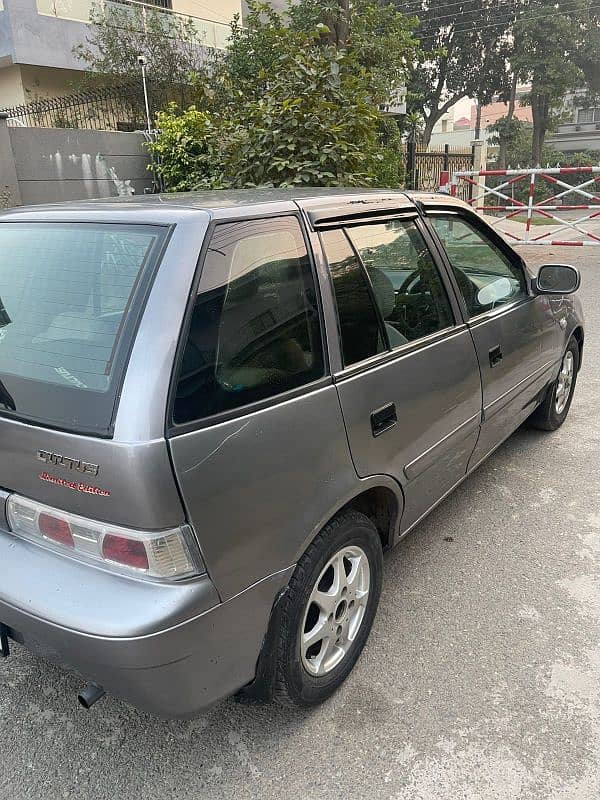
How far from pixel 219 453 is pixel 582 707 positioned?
5.39 feet

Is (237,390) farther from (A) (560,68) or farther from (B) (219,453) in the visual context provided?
(A) (560,68)

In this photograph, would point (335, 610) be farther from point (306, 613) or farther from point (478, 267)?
point (478, 267)

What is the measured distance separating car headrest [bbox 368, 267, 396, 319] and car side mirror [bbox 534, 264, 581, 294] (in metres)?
1.49

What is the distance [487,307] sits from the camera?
128 inches

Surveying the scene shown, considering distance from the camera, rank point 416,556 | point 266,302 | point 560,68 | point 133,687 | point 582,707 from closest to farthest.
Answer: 1. point 133,687
2. point 266,302
3. point 582,707
4. point 416,556
5. point 560,68

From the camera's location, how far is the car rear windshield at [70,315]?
1723mm

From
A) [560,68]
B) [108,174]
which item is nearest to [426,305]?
[108,174]

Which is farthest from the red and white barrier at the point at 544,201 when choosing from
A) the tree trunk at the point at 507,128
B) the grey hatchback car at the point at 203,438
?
the tree trunk at the point at 507,128

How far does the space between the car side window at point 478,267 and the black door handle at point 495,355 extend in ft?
0.67

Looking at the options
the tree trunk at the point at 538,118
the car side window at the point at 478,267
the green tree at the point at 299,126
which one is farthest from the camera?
the tree trunk at the point at 538,118

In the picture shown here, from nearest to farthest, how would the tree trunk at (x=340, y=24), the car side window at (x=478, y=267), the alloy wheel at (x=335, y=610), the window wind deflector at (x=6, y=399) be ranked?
the window wind deflector at (x=6, y=399) < the alloy wheel at (x=335, y=610) < the car side window at (x=478, y=267) < the tree trunk at (x=340, y=24)

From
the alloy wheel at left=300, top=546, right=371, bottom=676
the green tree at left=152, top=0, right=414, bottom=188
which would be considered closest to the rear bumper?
the alloy wheel at left=300, top=546, right=371, bottom=676

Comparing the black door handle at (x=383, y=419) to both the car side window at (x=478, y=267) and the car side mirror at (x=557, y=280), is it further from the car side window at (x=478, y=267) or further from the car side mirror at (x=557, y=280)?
the car side mirror at (x=557, y=280)

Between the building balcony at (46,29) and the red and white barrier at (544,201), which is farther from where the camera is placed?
the building balcony at (46,29)
